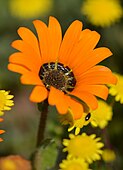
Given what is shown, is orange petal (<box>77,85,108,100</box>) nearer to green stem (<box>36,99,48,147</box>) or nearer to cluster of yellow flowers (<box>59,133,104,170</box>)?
green stem (<box>36,99,48,147</box>)

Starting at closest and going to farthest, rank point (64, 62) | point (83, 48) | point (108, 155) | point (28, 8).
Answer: point (83, 48) → point (64, 62) → point (108, 155) → point (28, 8)

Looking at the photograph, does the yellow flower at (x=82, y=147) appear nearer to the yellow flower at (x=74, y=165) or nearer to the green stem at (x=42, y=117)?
the yellow flower at (x=74, y=165)

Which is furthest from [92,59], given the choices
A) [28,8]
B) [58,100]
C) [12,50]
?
[28,8]

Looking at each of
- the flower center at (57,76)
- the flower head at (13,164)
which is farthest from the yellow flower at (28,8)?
the flower head at (13,164)

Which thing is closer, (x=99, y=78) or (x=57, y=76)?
(x=99, y=78)

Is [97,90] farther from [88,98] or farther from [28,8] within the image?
[28,8]
